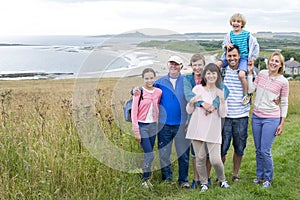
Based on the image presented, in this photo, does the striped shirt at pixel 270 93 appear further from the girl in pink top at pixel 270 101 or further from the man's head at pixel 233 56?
the man's head at pixel 233 56

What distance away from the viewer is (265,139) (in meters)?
4.62

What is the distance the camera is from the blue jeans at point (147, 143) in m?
4.54

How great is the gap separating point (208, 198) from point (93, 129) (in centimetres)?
187

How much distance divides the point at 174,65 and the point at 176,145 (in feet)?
3.55

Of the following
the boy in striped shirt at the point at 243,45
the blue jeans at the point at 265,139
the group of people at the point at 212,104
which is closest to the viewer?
the group of people at the point at 212,104

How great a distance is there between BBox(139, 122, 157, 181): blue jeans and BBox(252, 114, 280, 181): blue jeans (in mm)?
1398

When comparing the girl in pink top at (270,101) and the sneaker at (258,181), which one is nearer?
the girl in pink top at (270,101)

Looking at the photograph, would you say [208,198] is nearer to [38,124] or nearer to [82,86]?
[82,86]

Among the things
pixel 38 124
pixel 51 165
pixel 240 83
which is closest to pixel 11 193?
pixel 51 165

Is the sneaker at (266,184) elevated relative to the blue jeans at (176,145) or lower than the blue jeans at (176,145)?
lower

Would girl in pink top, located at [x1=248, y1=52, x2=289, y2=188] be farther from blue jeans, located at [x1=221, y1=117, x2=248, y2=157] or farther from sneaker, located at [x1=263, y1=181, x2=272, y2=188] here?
sneaker, located at [x1=263, y1=181, x2=272, y2=188]

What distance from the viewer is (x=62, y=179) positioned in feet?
13.8

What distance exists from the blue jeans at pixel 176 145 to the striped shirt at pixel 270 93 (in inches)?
41.9

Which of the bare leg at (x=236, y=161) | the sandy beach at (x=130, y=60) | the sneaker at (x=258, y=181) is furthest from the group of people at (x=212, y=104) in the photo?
the sneaker at (x=258, y=181)
